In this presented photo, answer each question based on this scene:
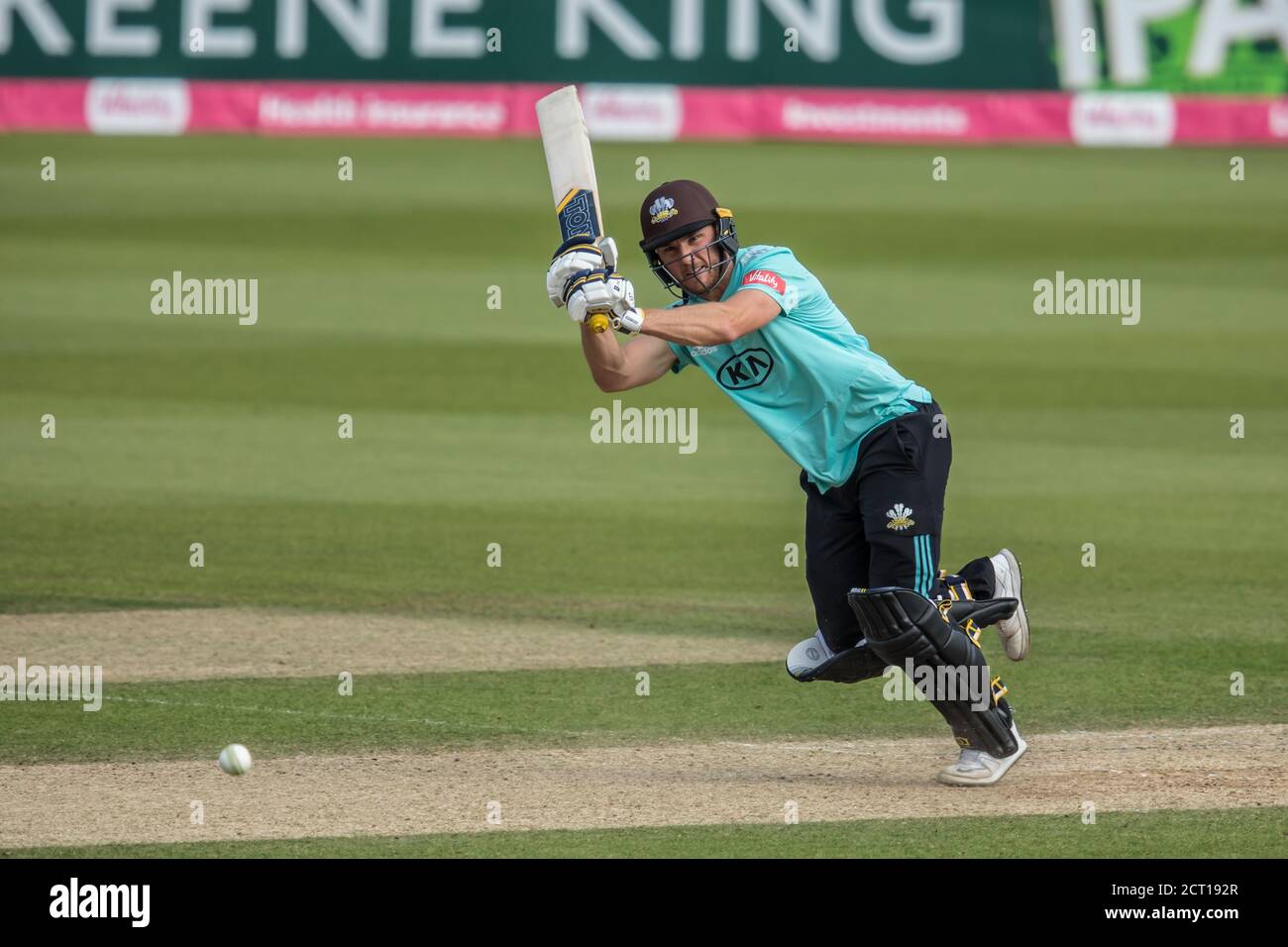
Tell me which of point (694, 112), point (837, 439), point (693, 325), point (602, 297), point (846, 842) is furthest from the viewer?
point (694, 112)

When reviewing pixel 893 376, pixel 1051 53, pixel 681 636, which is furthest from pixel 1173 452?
pixel 1051 53

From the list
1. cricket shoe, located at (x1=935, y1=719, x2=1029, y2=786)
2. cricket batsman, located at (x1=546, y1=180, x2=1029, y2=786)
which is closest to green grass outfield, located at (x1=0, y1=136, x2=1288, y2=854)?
cricket shoe, located at (x1=935, y1=719, x2=1029, y2=786)

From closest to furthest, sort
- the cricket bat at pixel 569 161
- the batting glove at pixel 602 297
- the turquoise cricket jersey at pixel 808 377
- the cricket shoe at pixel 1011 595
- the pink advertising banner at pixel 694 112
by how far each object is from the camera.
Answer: the batting glove at pixel 602 297, the cricket bat at pixel 569 161, the turquoise cricket jersey at pixel 808 377, the cricket shoe at pixel 1011 595, the pink advertising banner at pixel 694 112

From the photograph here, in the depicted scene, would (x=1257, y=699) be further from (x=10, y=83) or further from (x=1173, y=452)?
(x=10, y=83)

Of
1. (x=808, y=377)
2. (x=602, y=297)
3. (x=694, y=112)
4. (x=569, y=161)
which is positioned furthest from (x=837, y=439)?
(x=694, y=112)

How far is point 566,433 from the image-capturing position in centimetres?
1636

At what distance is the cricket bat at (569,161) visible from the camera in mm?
7430

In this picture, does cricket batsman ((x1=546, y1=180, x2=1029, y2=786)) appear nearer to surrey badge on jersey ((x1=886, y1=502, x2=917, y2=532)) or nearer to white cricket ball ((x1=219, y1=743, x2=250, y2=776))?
surrey badge on jersey ((x1=886, y1=502, x2=917, y2=532))

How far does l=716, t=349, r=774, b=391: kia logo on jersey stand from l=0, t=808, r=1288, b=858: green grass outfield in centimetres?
177

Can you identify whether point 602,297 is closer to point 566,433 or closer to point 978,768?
point 978,768

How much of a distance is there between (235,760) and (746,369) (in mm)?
2464

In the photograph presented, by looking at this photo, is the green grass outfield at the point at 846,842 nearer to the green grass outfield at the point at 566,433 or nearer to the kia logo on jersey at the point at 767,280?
the green grass outfield at the point at 566,433

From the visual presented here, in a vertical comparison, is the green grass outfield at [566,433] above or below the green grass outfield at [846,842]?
above

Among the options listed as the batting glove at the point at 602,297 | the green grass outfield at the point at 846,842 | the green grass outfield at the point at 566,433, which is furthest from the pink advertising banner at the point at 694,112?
the green grass outfield at the point at 846,842
